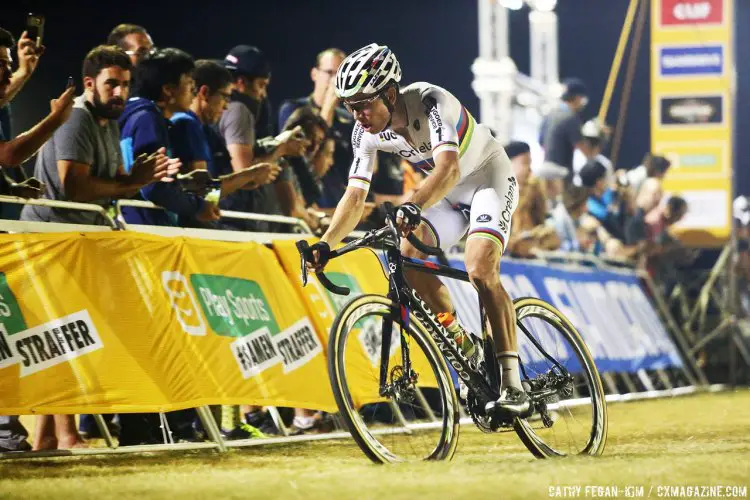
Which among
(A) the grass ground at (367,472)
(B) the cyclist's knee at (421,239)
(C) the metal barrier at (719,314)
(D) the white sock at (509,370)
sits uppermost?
(B) the cyclist's knee at (421,239)

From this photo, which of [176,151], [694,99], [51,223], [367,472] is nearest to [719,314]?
[694,99]

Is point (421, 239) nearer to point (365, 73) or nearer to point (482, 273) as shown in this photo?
point (482, 273)

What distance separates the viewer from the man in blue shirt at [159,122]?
9047 mm

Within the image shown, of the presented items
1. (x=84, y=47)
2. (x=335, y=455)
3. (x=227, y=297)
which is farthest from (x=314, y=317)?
(x=84, y=47)

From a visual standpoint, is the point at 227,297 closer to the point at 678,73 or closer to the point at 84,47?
the point at 84,47

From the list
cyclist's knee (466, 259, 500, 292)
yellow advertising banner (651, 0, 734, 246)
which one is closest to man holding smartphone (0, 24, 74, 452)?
cyclist's knee (466, 259, 500, 292)

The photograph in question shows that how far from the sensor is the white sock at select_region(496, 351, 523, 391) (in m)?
7.29

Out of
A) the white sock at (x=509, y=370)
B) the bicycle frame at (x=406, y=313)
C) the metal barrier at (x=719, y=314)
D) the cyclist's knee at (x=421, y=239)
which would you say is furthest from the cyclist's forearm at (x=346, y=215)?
the metal barrier at (x=719, y=314)

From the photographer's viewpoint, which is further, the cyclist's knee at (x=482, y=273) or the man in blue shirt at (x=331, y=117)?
the man in blue shirt at (x=331, y=117)

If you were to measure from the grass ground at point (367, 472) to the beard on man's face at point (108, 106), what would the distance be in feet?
7.00

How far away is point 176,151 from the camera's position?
9.27 m

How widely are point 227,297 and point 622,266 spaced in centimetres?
972

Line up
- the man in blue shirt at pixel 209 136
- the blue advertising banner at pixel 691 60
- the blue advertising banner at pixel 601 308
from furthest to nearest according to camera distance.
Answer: the blue advertising banner at pixel 691 60, the blue advertising banner at pixel 601 308, the man in blue shirt at pixel 209 136

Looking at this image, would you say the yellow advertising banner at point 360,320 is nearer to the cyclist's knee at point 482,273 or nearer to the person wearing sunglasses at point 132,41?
the cyclist's knee at point 482,273
